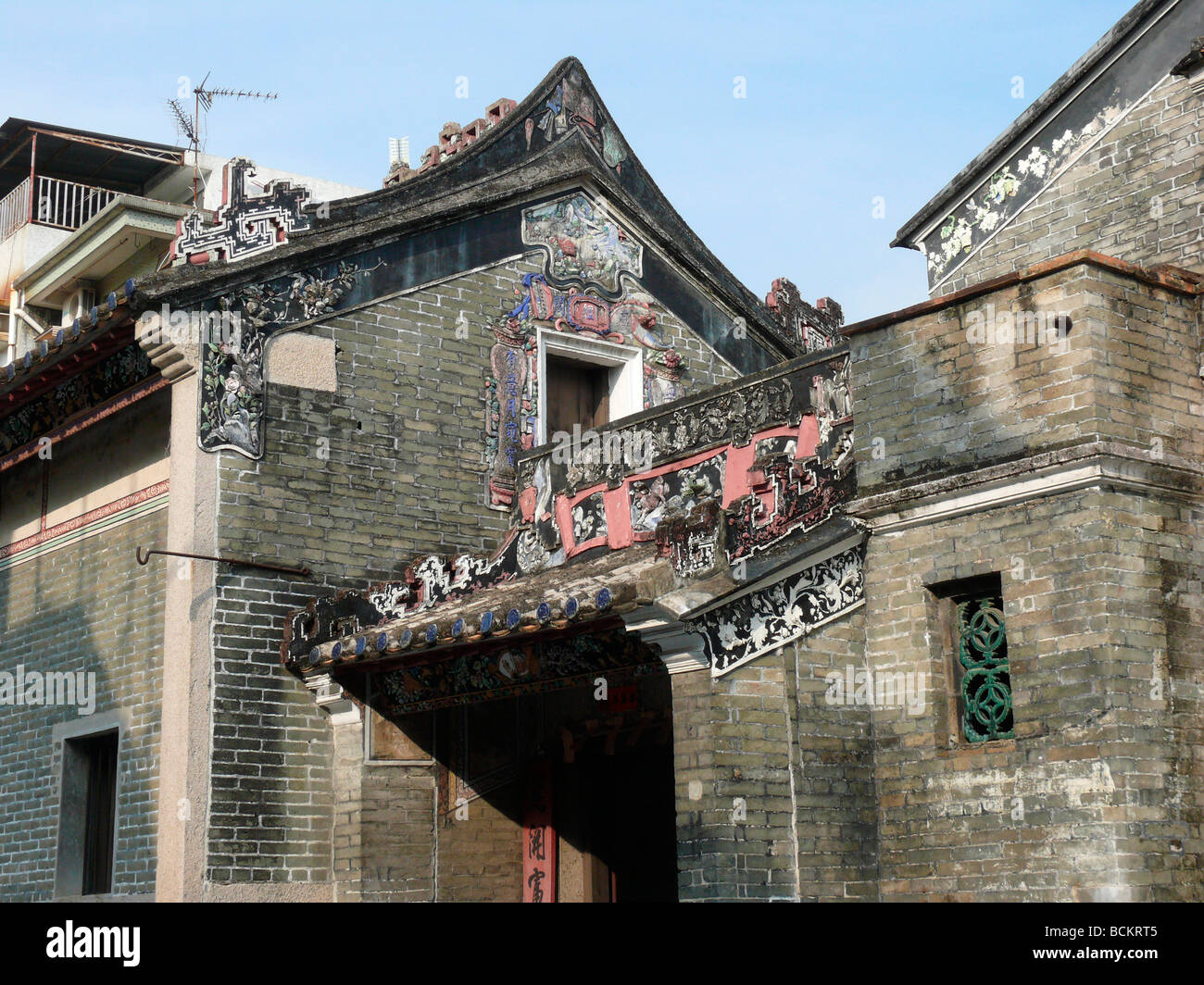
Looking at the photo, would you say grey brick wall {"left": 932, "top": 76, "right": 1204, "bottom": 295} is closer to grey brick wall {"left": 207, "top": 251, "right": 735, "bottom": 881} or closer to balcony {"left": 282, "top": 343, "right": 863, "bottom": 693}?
balcony {"left": 282, "top": 343, "right": 863, "bottom": 693}

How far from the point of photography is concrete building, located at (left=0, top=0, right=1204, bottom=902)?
336 inches

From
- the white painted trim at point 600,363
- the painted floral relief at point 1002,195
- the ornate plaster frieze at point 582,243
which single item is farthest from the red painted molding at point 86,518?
the painted floral relief at point 1002,195

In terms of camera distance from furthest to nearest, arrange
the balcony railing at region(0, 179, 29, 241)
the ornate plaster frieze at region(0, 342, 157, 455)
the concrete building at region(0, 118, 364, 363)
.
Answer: the balcony railing at region(0, 179, 29, 241), the concrete building at region(0, 118, 364, 363), the ornate plaster frieze at region(0, 342, 157, 455)

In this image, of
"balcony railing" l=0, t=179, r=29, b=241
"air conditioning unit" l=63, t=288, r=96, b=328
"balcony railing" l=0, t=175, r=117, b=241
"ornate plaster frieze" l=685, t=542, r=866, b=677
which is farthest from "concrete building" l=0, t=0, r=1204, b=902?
"balcony railing" l=0, t=179, r=29, b=241

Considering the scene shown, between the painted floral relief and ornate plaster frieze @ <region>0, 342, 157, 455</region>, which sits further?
ornate plaster frieze @ <region>0, 342, 157, 455</region>

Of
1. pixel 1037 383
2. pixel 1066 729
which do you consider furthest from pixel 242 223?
pixel 1066 729

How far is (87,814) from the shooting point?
14.2 metres

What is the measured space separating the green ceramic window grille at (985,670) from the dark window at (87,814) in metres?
8.01

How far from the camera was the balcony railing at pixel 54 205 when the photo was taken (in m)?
25.5

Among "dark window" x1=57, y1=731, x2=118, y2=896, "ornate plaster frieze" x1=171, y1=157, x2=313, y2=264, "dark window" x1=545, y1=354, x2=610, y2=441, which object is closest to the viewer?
"ornate plaster frieze" x1=171, y1=157, x2=313, y2=264

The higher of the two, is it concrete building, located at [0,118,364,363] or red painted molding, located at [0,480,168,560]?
concrete building, located at [0,118,364,363]

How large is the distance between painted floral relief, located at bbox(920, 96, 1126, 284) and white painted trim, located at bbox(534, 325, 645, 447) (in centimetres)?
366

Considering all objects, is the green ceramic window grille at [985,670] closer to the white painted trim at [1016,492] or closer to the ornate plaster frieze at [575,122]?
the white painted trim at [1016,492]
